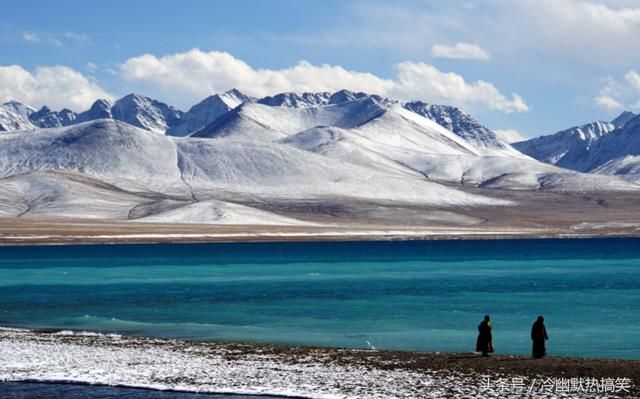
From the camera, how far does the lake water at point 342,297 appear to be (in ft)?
141

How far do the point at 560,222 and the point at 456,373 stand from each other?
174524mm

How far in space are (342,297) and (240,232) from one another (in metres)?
101

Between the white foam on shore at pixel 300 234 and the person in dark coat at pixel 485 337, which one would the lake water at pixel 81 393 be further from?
the white foam on shore at pixel 300 234

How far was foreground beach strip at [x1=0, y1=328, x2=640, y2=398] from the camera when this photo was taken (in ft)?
86.5

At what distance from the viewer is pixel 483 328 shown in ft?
107

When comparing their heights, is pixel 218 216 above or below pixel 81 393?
above

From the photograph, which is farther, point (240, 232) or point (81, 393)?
point (240, 232)

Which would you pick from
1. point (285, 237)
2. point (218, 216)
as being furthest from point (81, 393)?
point (218, 216)

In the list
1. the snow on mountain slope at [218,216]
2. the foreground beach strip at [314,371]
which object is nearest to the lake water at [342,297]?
the foreground beach strip at [314,371]

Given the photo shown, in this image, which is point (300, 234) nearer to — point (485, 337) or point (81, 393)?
point (485, 337)

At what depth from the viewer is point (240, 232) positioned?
161 m

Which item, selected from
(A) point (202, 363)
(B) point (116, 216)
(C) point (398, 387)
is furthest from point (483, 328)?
(B) point (116, 216)

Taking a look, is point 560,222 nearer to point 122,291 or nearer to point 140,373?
point 122,291

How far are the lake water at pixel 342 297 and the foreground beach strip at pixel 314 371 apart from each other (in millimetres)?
6422
